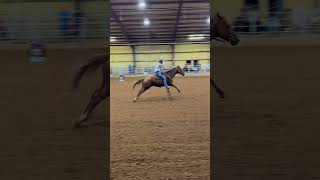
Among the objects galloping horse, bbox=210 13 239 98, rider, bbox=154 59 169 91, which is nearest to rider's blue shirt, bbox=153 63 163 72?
rider, bbox=154 59 169 91

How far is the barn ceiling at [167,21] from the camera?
2164 millimetres

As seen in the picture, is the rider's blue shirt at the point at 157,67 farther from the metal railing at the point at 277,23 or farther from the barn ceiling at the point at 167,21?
the metal railing at the point at 277,23

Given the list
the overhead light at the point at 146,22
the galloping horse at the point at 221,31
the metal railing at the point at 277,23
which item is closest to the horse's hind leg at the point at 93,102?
the overhead light at the point at 146,22

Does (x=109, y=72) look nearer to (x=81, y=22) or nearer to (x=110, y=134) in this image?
(x=110, y=134)

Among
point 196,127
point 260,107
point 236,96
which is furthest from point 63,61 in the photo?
point 196,127

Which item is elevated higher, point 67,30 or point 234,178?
point 67,30

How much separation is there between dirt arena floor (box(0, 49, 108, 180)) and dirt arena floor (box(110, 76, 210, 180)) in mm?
102

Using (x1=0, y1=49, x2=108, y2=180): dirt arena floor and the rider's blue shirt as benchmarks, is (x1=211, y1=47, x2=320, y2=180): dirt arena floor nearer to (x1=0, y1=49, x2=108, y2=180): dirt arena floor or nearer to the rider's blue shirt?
the rider's blue shirt

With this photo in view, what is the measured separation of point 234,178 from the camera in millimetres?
1911

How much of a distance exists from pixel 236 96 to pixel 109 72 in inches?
77.2

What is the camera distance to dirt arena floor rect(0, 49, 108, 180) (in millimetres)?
2072

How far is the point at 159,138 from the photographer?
2.56 meters

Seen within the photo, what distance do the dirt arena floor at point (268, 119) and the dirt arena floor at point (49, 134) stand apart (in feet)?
1.81

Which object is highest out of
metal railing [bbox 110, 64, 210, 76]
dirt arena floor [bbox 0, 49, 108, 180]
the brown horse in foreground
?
metal railing [bbox 110, 64, 210, 76]
